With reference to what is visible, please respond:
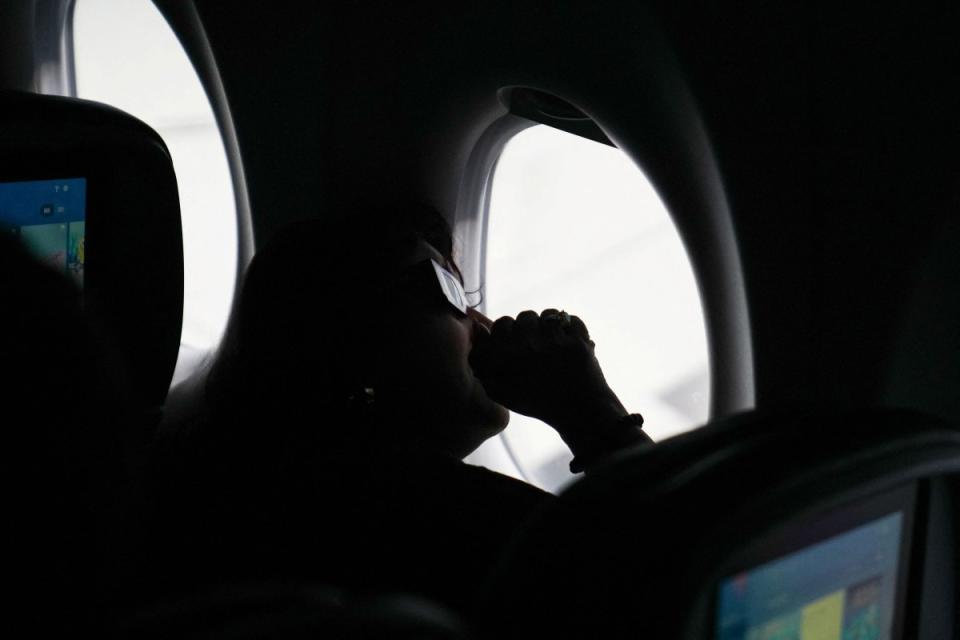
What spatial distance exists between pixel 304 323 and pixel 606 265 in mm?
A: 840

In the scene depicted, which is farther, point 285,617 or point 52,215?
point 52,215

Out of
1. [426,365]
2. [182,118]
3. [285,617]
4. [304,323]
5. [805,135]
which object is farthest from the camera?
[182,118]

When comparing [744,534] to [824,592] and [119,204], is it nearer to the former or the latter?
[824,592]

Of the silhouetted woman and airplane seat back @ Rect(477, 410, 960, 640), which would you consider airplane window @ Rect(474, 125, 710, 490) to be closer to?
the silhouetted woman

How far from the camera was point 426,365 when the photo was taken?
→ 2.44 meters

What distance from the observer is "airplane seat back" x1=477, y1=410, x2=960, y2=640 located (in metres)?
0.76

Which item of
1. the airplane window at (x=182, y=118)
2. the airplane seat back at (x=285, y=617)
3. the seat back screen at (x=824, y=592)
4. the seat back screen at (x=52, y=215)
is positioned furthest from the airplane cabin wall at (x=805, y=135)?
the airplane window at (x=182, y=118)

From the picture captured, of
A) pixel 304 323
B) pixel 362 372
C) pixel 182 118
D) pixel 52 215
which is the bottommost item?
pixel 362 372

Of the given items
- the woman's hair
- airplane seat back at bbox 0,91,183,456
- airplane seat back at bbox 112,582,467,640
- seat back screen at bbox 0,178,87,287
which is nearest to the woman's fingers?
the woman's hair

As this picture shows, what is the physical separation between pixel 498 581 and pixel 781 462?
0.79 feet

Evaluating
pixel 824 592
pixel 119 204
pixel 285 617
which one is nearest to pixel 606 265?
pixel 119 204

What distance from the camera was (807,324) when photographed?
1.80 metres

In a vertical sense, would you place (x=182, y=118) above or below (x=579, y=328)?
above

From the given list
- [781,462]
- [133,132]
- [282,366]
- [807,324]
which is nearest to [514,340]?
[282,366]
